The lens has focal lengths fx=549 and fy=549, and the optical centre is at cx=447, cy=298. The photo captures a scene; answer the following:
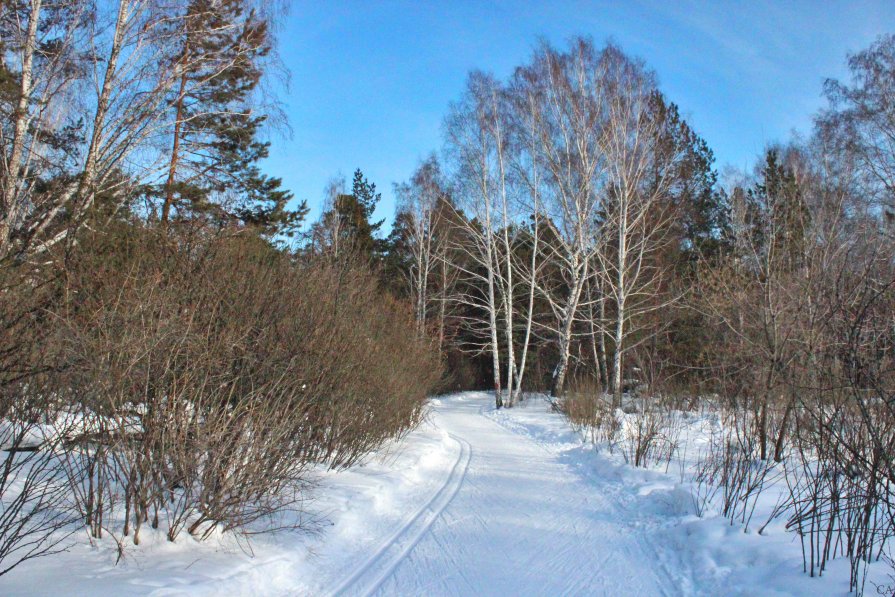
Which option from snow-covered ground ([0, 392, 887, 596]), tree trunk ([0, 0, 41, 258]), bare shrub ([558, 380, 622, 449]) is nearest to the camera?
snow-covered ground ([0, 392, 887, 596])

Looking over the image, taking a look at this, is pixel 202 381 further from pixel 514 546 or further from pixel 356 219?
pixel 356 219

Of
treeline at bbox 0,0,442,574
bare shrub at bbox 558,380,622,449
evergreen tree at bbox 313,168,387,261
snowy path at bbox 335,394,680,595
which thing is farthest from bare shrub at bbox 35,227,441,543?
evergreen tree at bbox 313,168,387,261

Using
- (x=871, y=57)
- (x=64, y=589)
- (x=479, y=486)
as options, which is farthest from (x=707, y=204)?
(x=64, y=589)

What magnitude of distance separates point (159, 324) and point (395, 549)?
302cm

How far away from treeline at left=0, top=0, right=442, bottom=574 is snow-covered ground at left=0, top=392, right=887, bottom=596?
336 mm

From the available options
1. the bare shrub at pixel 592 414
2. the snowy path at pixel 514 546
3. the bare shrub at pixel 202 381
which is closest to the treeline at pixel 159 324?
the bare shrub at pixel 202 381

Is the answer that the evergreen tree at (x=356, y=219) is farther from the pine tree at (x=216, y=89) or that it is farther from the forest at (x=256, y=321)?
the pine tree at (x=216, y=89)

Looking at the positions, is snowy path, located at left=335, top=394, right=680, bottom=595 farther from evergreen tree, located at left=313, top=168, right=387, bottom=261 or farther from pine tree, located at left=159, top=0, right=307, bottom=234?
evergreen tree, located at left=313, top=168, right=387, bottom=261

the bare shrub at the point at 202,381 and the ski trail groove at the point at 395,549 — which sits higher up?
the bare shrub at the point at 202,381

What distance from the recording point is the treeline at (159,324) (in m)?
4.21

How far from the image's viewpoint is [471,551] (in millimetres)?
5320

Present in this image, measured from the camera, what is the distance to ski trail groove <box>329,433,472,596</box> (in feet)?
14.5

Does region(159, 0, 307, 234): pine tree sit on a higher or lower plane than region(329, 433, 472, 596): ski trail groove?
higher

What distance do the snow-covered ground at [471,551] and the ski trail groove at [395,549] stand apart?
2 centimetres
